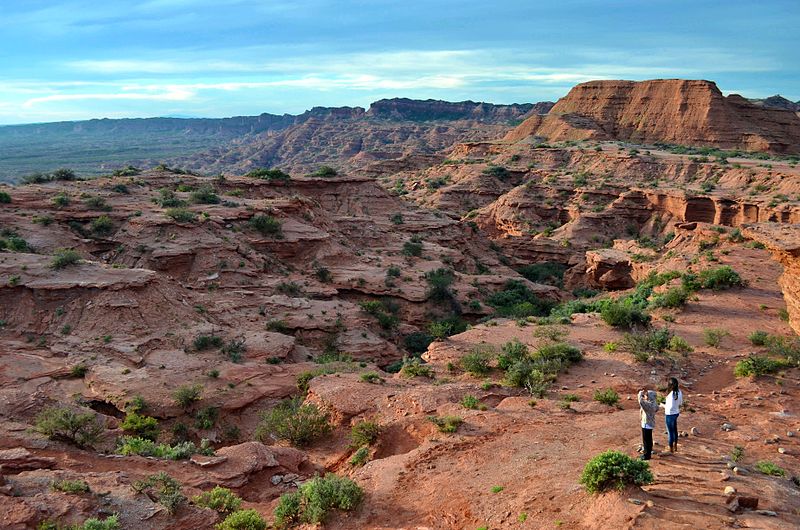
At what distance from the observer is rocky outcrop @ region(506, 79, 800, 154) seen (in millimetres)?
56906

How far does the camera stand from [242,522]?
774cm

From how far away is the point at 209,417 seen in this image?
14.1m

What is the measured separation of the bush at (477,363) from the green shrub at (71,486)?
894 centimetres

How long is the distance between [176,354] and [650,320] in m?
14.3

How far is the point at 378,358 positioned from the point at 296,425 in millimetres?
9182

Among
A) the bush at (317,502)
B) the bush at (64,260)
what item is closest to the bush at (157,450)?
the bush at (317,502)

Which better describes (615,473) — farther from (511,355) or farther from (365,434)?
(511,355)

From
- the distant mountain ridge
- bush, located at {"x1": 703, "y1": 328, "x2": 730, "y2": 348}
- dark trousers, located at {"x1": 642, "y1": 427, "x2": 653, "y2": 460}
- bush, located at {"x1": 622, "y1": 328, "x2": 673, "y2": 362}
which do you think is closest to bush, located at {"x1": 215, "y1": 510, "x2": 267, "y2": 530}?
dark trousers, located at {"x1": 642, "y1": 427, "x2": 653, "y2": 460}

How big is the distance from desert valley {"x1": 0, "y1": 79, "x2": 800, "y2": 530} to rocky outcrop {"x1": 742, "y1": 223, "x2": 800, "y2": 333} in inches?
3.6

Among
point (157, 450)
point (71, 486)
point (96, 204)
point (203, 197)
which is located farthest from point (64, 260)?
point (71, 486)

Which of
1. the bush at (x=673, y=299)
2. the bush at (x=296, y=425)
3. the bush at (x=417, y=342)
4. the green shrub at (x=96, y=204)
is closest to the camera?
the bush at (x=296, y=425)

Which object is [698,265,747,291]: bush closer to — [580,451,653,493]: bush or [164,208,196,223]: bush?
[580,451,653,493]: bush

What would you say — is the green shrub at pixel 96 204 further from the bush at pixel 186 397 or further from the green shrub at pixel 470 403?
the green shrub at pixel 470 403

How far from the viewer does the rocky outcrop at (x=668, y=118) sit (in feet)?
187
